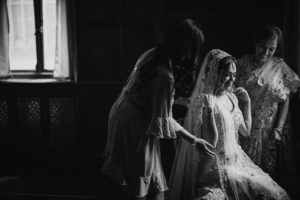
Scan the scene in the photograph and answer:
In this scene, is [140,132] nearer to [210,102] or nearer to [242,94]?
[210,102]

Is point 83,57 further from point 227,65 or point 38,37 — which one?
point 227,65

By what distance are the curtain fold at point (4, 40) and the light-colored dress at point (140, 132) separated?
234 centimetres

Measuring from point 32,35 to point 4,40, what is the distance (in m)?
0.32

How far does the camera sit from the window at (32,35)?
13.7ft

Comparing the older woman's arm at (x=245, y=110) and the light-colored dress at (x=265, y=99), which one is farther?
the light-colored dress at (x=265, y=99)

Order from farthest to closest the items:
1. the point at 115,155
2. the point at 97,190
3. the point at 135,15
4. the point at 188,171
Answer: the point at 135,15, the point at 97,190, the point at 188,171, the point at 115,155

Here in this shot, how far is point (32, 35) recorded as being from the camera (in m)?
4.31

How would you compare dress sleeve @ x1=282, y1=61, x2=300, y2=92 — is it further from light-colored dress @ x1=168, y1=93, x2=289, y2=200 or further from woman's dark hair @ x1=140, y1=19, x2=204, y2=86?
woman's dark hair @ x1=140, y1=19, x2=204, y2=86

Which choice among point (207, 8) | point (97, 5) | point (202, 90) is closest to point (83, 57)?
point (97, 5)

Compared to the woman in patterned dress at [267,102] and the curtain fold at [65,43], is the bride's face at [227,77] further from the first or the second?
the curtain fold at [65,43]

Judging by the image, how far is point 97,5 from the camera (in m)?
3.74

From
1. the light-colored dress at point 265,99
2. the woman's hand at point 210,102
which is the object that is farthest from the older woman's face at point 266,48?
the woman's hand at point 210,102

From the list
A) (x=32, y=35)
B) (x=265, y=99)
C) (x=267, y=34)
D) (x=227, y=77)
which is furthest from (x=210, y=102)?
(x=32, y=35)

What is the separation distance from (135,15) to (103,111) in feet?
3.46
